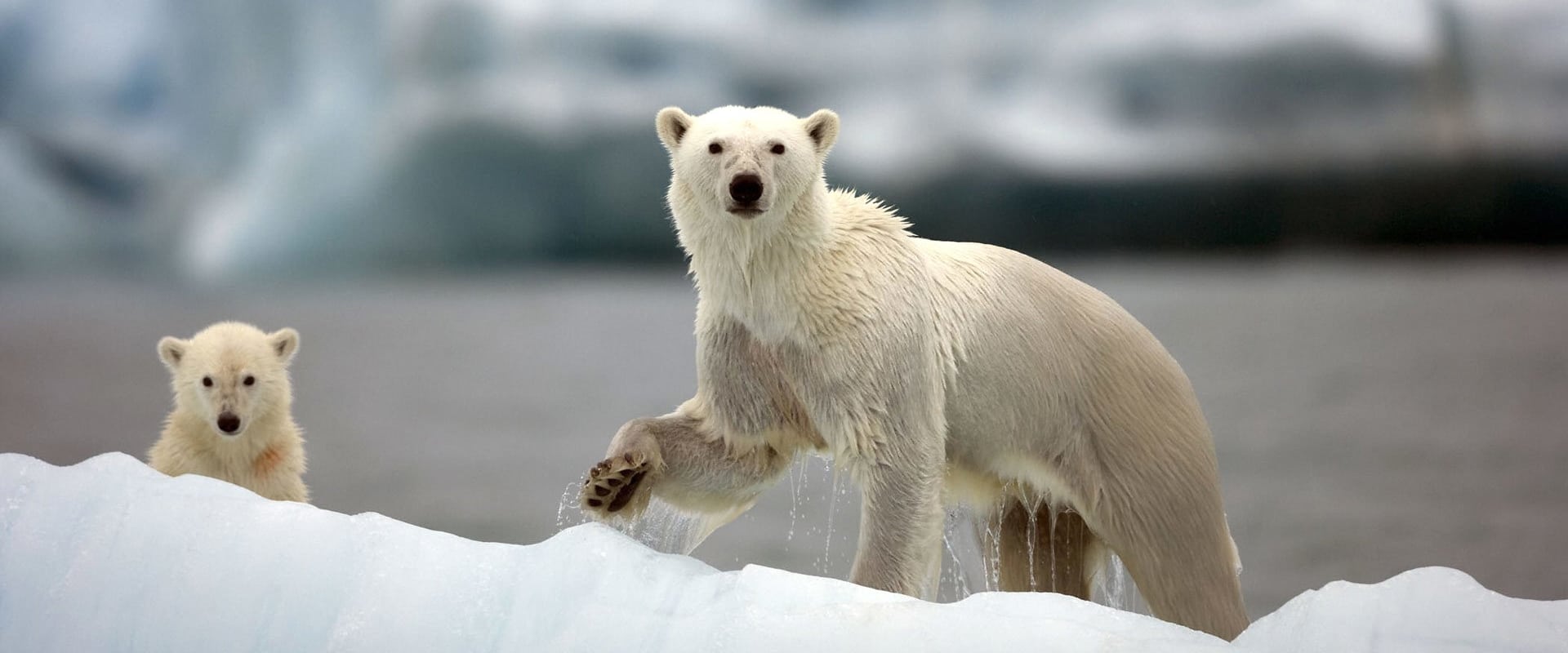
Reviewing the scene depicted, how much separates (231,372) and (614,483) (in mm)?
1071

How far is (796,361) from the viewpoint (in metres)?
2.21

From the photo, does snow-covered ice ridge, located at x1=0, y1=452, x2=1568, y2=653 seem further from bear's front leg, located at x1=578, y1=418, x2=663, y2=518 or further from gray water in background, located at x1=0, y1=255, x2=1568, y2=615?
gray water in background, located at x1=0, y1=255, x2=1568, y2=615

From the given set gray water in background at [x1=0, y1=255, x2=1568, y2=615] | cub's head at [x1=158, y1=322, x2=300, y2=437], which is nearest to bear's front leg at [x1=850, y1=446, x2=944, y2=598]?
cub's head at [x1=158, y1=322, x2=300, y2=437]

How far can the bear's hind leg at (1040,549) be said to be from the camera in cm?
259

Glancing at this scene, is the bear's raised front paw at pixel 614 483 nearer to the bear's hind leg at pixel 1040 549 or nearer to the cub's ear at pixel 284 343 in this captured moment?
the bear's hind leg at pixel 1040 549

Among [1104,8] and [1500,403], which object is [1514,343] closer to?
[1500,403]

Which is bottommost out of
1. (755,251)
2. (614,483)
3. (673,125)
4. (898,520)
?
(898,520)

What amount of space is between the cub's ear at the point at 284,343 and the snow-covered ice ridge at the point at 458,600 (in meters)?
0.40

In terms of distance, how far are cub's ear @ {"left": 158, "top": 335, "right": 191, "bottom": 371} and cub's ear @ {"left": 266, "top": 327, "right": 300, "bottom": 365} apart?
0.57ft

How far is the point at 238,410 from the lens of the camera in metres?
2.72

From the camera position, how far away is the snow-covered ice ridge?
1.96 m

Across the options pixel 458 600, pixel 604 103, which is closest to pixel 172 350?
pixel 458 600

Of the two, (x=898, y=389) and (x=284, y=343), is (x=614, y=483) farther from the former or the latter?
(x=284, y=343)

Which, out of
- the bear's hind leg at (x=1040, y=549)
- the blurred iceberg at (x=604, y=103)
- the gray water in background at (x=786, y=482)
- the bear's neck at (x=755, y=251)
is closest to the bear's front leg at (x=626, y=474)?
the bear's neck at (x=755, y=251)
